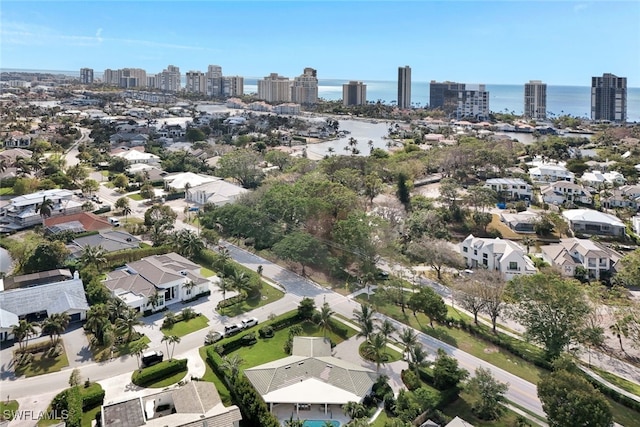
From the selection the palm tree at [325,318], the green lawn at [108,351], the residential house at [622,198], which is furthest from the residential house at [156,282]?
the residential house at [622,198]

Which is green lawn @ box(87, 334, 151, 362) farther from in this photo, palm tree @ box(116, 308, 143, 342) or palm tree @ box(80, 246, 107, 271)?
palm tree @ box(80, 246, 107, 271)

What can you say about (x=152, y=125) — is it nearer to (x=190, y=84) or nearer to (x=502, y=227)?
(x=502, y=227)

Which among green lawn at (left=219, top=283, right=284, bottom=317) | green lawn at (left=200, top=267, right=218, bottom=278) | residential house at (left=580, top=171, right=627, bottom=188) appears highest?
residential house at (left=580, top=171, right=627, bottom=188)

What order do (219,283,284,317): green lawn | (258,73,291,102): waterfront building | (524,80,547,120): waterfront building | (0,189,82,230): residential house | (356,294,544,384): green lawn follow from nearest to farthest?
(356,294,544,384): green lawn
(219,283,284,317): green lawn
(0,189,82,230): residential house
(524,80,547,120): waterfront building
(258,73,291,102): waterfront building

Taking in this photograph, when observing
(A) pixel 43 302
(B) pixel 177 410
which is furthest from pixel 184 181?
(B) pixel 177 410

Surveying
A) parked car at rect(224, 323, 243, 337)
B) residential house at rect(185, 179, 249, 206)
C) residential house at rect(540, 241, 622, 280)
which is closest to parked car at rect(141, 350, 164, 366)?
parked car at rect(224, 323, 243, 337)

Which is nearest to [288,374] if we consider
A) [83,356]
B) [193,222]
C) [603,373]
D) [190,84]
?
[83,356]

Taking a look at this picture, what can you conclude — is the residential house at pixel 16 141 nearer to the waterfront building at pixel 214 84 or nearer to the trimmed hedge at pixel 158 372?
the trimmed hedge at pixel 158 372
